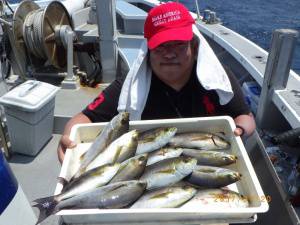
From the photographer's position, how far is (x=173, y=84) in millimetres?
2234

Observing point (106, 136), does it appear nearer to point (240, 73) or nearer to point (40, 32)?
point (240, 73)

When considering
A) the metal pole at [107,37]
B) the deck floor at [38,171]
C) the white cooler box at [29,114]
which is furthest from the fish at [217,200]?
the metal pole at [107,37]

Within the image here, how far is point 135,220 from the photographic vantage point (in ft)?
4.38

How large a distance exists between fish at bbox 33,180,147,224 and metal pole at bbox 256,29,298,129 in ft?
5.45

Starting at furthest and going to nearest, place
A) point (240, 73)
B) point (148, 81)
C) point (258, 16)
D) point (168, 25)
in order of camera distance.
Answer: point (258, 16), point (240, 73), point (148, 81), point (168, 25)

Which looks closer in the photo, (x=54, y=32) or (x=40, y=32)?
(x=40, y=32)

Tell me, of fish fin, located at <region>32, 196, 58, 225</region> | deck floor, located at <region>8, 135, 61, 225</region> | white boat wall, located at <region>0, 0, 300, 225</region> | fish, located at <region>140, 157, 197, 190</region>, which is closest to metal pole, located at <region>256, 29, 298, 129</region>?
white boat wall, located at <region>0, 0, 300, 225</region>

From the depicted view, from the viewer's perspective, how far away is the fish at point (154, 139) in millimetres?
1707

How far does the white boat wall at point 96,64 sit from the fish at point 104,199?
1153 mm

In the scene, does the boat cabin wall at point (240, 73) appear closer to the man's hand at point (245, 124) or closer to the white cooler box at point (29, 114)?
the man's hand at point (245, 124)

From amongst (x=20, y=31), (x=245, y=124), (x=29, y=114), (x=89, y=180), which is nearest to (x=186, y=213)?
(x=89, y=180)

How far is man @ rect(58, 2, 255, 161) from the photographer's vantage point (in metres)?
2.05

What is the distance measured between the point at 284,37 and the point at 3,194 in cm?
216

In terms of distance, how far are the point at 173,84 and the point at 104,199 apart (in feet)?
3.50
